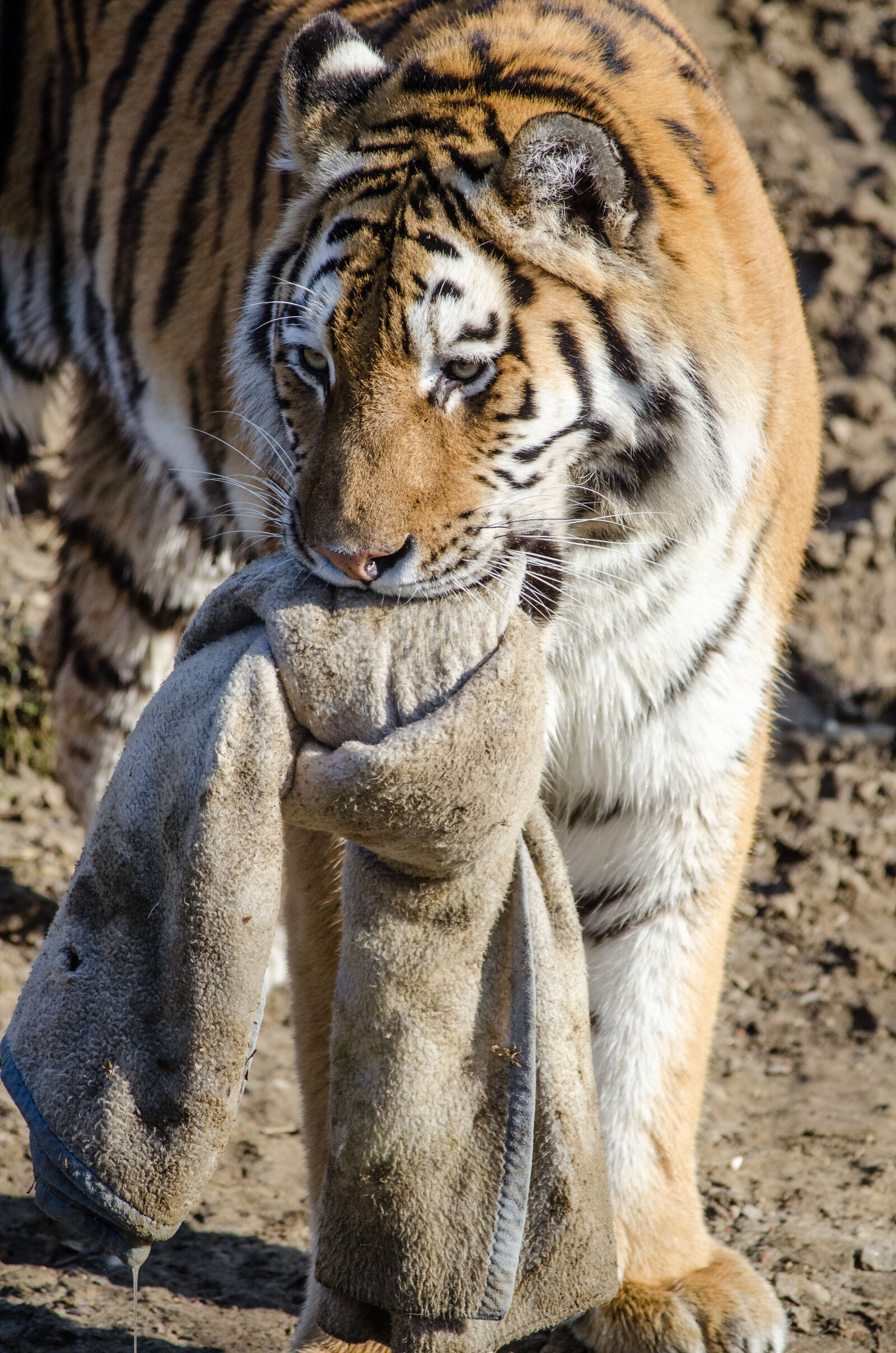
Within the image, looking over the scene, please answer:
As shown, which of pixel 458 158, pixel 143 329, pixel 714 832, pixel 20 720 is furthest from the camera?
pixel 20 720

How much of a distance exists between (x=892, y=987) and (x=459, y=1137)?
5.84ft

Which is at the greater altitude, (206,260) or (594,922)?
(206,260)

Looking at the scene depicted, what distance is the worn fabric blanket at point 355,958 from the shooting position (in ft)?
4.37

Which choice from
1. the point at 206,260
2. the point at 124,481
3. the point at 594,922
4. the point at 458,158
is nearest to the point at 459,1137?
the point at 594,922

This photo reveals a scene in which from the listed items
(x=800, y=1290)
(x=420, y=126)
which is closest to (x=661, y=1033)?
(x=800, y=1290)

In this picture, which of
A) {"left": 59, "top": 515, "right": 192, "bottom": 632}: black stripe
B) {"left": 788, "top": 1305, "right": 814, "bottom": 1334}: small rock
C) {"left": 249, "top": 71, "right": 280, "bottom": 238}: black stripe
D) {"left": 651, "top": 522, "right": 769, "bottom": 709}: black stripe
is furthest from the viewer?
{"left": 59, "top": 515, "right": 192, "bottom": 632}: black stripe

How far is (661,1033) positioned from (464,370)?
1061 mm

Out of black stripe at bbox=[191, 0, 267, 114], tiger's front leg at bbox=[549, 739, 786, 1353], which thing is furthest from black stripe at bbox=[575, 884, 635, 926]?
black stripe at bbox=[191, 0, 267, 114]

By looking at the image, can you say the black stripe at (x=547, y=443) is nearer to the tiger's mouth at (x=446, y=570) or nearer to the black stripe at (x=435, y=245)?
the tiger's mouth at (x=446, y=570)

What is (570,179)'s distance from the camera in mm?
1657

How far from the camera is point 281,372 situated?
1793 millimetres

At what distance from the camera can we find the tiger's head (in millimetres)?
1579

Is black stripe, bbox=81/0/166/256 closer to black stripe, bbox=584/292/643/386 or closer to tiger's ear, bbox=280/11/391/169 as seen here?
tiger's ear, bbox=280/11/391/169

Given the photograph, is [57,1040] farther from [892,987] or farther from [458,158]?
[892,987]
